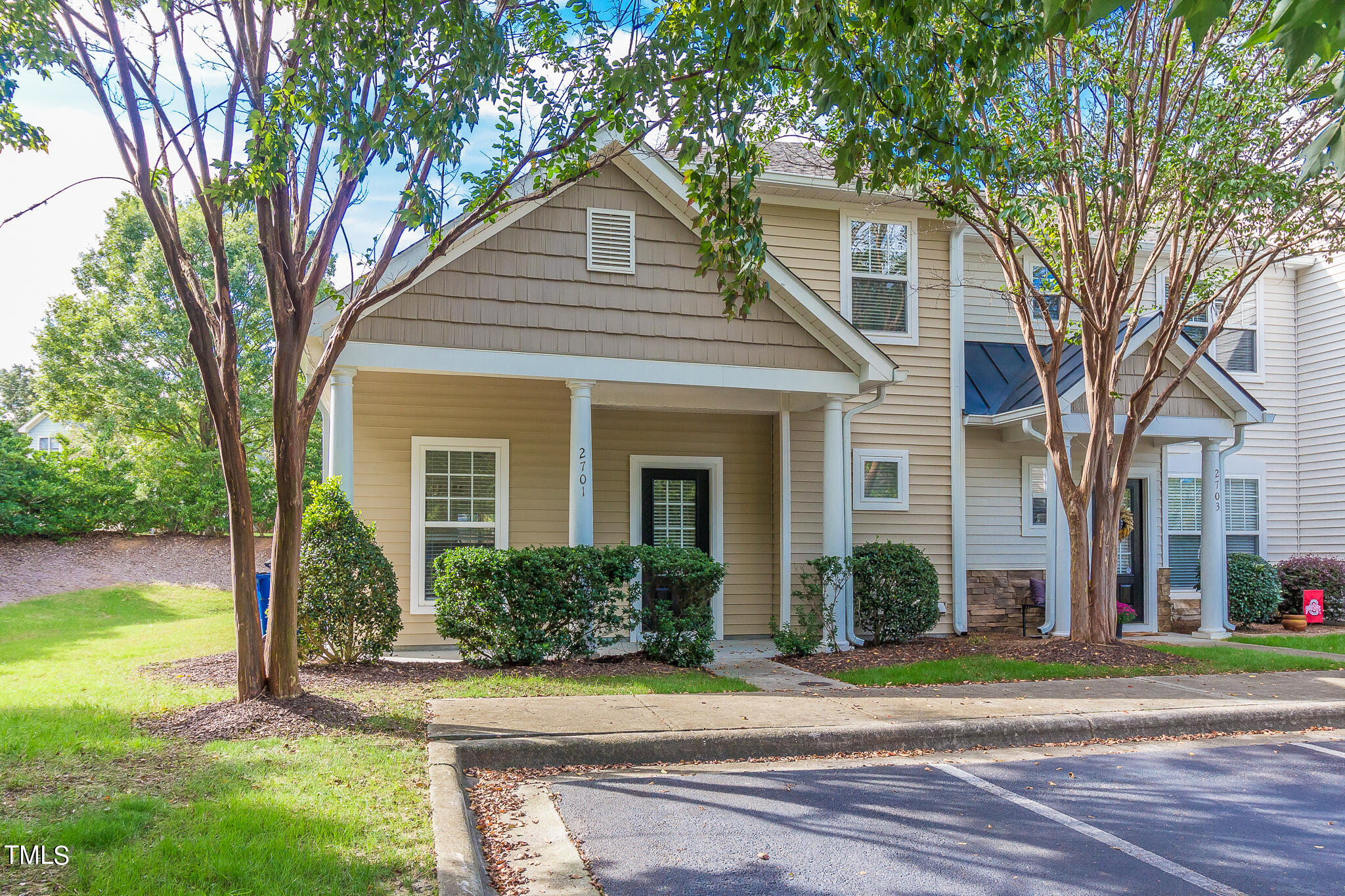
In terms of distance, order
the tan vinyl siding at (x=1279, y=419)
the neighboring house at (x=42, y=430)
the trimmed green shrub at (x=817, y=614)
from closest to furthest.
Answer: the trimmed green shrub at (x=817, y=614), the tan vinyl siding at (x=1279, y=419), the neighboring house at (x=42, y=430)

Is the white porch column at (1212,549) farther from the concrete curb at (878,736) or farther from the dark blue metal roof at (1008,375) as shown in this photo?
the concrete curb at (878,736)

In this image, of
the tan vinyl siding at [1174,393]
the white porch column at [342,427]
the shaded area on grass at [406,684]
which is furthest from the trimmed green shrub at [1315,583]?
the white porch column at [342,427]

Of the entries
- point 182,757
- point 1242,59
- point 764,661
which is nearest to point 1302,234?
point 1242,59

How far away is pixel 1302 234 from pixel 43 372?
25426 mm

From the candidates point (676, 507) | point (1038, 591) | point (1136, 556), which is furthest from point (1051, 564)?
point (676, 507)

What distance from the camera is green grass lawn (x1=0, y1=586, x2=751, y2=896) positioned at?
3.47 metres

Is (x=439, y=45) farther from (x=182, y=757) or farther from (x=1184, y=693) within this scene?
(x=1184, y=693)

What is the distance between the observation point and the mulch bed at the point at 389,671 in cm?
763

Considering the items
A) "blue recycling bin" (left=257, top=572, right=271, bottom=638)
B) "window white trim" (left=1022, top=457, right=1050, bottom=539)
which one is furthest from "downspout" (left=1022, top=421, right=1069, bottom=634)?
"blue recycling bin" (left=257, top=572, right=271, bottom=638)

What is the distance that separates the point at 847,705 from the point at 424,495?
5.71 meters

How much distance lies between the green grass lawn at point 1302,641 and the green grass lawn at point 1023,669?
1.63 metres

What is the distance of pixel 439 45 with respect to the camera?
20.5ft

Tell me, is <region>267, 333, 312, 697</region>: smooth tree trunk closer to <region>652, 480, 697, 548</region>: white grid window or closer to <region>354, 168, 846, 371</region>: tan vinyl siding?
<region>354, 168, 846, 371</region>: tan vinyl siding

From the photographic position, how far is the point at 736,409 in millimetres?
11633
